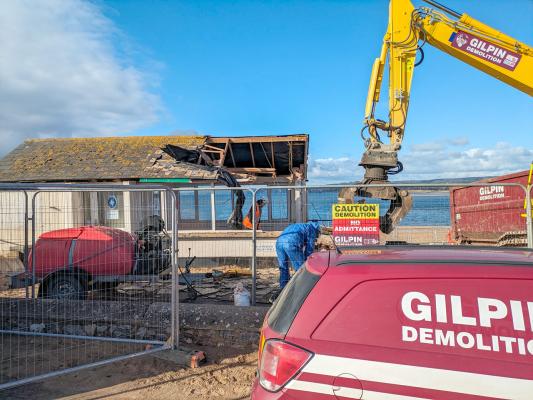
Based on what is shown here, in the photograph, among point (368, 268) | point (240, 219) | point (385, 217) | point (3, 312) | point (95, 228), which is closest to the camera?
point (368, 268)

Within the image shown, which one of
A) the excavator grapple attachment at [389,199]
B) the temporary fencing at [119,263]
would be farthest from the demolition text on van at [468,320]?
the excavator grapple attachment at [389,199]

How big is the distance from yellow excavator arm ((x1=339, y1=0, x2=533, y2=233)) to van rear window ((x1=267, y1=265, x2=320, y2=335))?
5.49 m

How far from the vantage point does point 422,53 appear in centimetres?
830

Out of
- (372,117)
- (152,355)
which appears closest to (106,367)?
(152,355)

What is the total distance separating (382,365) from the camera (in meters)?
2.09

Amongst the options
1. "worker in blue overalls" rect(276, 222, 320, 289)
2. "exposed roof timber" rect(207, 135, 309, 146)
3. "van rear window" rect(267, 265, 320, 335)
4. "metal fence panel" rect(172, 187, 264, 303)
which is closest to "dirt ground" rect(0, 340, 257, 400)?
"van rear window" rect(267, 265, 320, 335)

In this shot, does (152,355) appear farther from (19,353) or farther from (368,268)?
(368,268)

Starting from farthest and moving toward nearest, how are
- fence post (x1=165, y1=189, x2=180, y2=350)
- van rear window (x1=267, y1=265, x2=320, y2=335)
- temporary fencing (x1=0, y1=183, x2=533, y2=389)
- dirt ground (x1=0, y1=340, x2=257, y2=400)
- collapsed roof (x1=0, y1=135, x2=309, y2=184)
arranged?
1. collapsed roof (x1=0, y1=135, x2=309, y2=184)
2. temporary fencing (x1=0, y1=183, x2=533, y2=389)
3. fence post (x1=165, y1=189, x2=180, y2=350)
4. dirt ground (x1=0, y1=340, x2=257, y2=400)
5. van rear window (x1=267, y1=265, x2=320, y2=335)

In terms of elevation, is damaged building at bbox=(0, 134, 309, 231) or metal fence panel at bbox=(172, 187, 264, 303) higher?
damaged building at bbox=(0, 134, 309, 231)

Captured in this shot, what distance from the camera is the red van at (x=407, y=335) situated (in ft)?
6.68

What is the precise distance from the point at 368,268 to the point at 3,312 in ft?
20.2

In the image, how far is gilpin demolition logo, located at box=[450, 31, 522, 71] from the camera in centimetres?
786

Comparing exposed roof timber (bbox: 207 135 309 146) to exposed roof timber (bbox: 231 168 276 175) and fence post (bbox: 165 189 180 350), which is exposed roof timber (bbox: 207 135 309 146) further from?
fence post (bbox: 165 189 180 350)

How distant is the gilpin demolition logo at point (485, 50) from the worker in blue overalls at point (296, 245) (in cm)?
463
